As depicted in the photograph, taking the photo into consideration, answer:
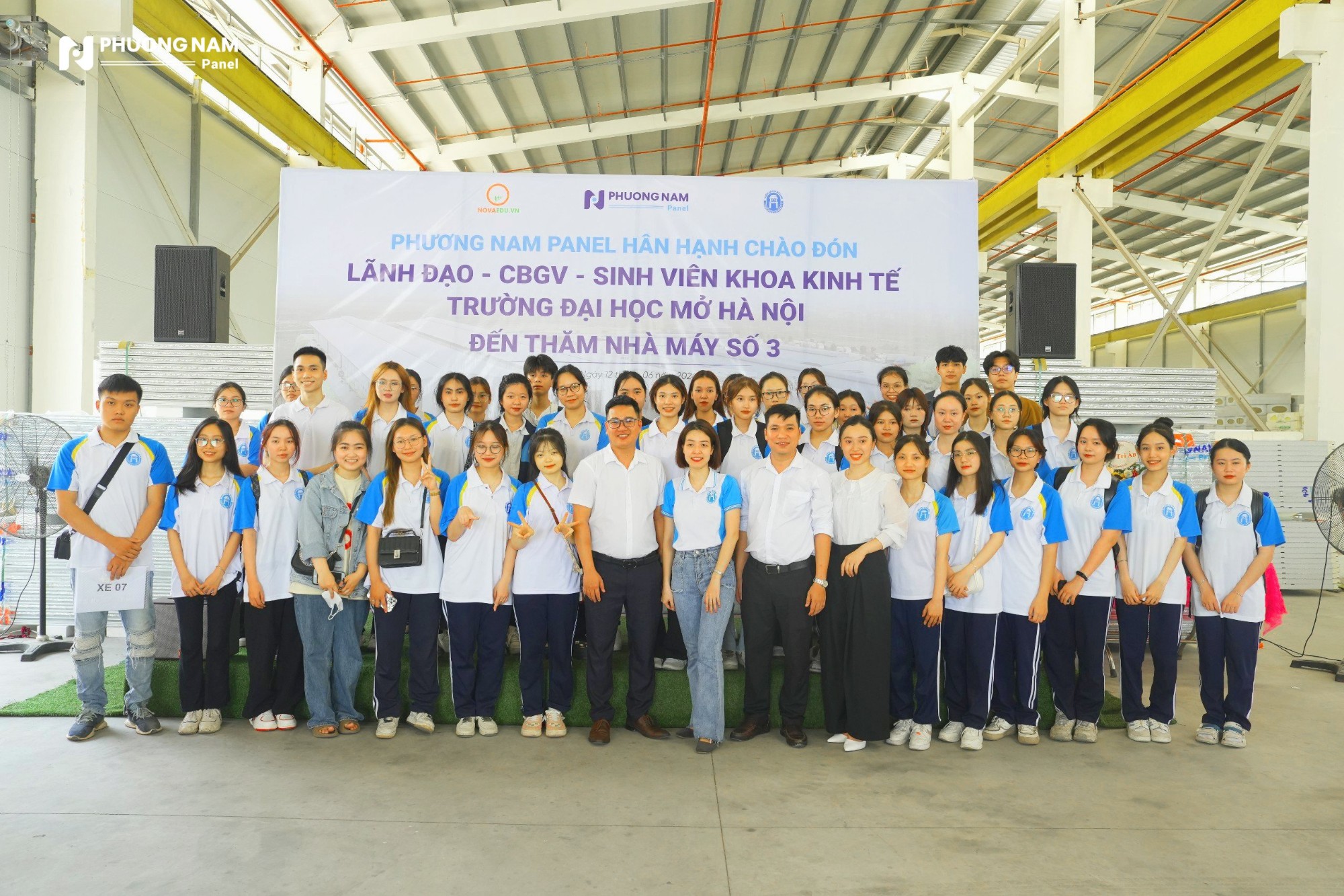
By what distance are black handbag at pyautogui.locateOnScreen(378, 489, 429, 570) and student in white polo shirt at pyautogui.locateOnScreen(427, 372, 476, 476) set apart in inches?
22.2

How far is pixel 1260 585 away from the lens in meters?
3.56

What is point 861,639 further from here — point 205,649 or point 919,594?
point 205,649

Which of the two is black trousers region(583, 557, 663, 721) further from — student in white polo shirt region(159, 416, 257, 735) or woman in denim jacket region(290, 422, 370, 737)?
student in white polo shirt region(159, 416, 257, 735)

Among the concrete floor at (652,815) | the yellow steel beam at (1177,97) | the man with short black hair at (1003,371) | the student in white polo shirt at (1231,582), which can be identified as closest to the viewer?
the concrete floor at (652,815)

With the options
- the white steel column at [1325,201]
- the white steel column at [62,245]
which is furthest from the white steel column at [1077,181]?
the white steel column at [62,245]

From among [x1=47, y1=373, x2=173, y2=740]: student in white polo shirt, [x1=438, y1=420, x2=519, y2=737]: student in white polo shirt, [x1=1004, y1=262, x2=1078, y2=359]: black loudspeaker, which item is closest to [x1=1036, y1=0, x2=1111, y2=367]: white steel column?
[x1=1004, y1=262, x2=1078, y2=359]: black loudspeaker

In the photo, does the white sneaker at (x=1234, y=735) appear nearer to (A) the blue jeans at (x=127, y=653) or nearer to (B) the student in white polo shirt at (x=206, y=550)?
(B) the student in white polo shirt at (x=206, y=550)

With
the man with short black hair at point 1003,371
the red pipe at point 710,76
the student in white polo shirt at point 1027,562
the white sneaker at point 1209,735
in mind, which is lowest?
the white sneaker at point 1209,735

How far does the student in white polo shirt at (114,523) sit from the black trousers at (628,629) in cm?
178

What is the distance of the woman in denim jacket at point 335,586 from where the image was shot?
3361mm

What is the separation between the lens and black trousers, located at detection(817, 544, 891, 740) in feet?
11.0

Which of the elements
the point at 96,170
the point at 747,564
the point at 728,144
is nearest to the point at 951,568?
the point at 747,564

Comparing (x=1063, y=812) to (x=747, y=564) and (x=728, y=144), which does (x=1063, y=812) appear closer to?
(x=747, y=564)

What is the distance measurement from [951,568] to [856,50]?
868 cm
